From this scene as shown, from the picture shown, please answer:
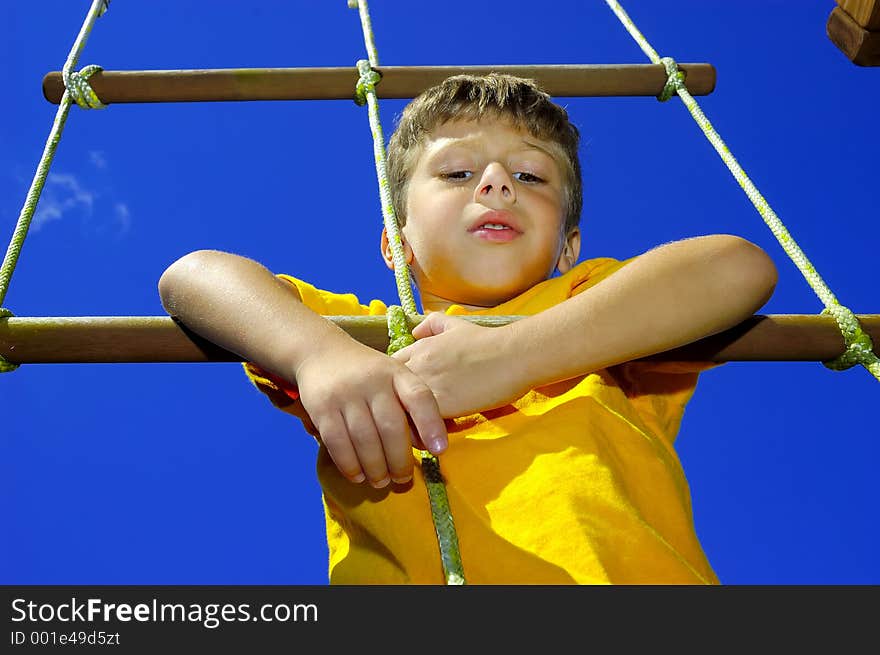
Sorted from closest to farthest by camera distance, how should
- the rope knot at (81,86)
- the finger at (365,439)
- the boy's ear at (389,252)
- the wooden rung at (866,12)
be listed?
the finger at (365,439)
the boy's ear at (389,252)
the wooden rung at (866,12)
the rope knot at (81,86)

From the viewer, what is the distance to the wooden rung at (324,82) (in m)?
1.62

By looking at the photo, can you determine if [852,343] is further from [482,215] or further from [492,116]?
[492,116]

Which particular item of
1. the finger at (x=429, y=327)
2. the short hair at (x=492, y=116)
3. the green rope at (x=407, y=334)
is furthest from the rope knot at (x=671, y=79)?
the finger at (x=429, y=327)

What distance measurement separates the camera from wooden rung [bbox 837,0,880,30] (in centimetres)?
125

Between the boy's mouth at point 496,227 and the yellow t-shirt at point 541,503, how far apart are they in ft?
0.61

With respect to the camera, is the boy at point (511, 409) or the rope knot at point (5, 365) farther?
the rope knot at point (5, 365)

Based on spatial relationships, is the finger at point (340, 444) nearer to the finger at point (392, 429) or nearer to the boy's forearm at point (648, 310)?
the finger at point (392, 429)

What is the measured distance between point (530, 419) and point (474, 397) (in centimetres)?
14

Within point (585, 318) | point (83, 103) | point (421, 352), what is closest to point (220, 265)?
point (421, 352)

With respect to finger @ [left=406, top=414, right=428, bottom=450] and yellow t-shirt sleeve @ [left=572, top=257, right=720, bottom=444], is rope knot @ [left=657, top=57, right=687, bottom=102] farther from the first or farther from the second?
finger @ [left=406, top=414, right=428, bottom=450]

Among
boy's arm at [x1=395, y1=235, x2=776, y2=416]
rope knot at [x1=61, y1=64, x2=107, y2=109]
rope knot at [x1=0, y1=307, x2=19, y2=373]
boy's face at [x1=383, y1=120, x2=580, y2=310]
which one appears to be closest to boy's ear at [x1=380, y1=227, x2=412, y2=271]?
boy's face at [x1=383, y1=120, x2=580, y2=310]

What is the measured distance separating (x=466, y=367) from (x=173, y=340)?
0.25 m
